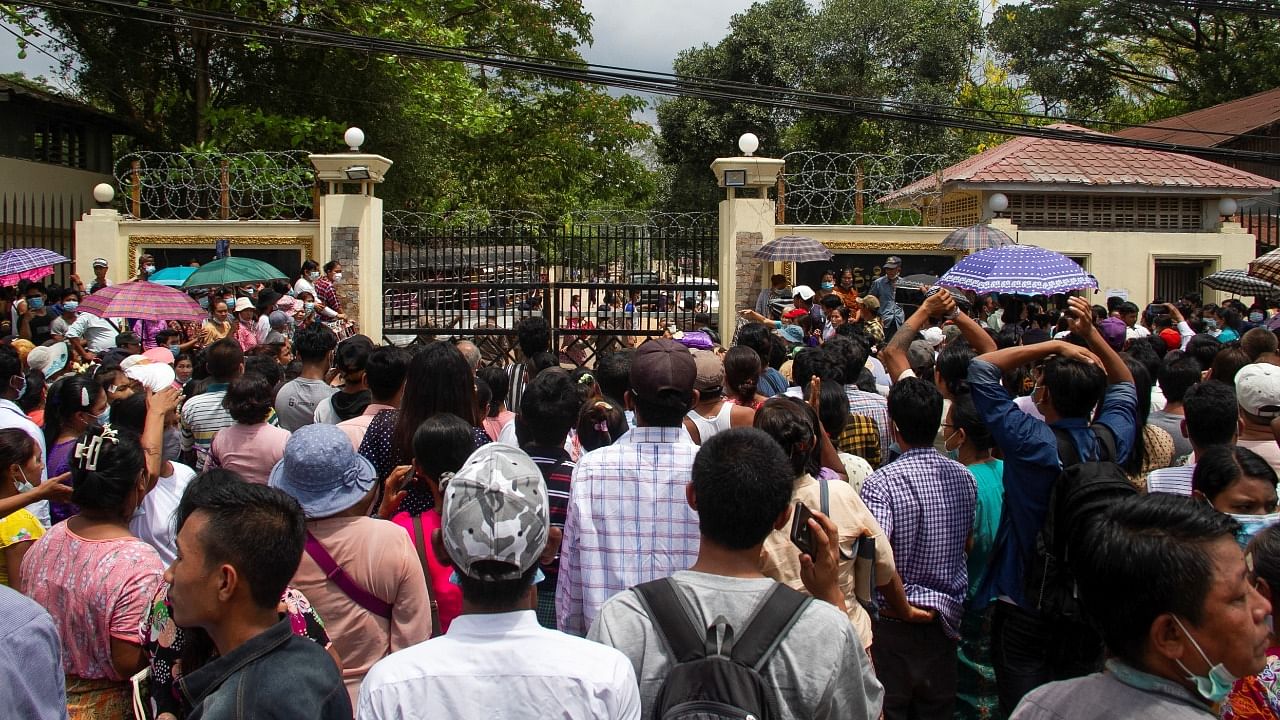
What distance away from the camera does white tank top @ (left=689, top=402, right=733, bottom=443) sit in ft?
16.0

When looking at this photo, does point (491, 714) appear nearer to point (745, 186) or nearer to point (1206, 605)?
point (1206, 605)

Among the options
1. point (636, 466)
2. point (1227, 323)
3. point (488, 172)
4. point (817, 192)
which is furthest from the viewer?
point (488, 172)

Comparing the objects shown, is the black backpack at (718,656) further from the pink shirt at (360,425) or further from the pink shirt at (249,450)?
the pink shirt at (249,450)

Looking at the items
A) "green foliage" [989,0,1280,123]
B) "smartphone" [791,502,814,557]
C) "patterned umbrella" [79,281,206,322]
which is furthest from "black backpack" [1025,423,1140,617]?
"green foliage" [989,0,1280,123]

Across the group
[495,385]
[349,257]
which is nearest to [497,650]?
[495,385]

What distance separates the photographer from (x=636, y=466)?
11.2ft

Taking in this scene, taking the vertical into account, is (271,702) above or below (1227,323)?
below

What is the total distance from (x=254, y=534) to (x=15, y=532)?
6.16ft

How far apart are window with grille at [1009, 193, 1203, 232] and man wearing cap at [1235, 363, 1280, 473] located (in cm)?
1260

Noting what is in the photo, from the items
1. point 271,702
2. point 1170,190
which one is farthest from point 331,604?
point 1170,190

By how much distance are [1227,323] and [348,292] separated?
35.4 feet

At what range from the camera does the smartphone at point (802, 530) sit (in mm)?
2881

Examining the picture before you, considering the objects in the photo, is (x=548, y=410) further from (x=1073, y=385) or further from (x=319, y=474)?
Answer: (x=1073, y=385)

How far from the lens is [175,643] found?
2.65 meters
